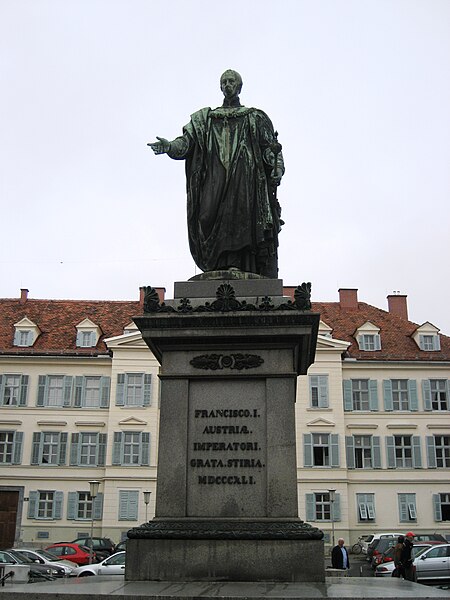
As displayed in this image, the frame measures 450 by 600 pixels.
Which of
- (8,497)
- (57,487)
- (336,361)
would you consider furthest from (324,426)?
(8,497)

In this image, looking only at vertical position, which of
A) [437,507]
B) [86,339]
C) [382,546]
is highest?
[86,339]

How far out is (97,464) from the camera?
44.8 m

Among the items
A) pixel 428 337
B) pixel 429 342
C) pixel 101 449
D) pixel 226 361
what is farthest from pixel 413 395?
pixel 226 361

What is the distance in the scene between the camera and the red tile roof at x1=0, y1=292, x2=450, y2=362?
46.9 metres

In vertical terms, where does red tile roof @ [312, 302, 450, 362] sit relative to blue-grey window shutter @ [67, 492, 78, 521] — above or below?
above

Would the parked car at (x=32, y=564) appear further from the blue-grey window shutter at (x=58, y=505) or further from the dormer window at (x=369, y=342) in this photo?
the dormer window at (x=369, y=342)

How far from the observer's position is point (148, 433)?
1766 inches

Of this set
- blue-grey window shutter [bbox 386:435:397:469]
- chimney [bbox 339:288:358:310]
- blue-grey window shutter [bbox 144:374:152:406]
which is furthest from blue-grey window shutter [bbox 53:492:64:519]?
chimney [bbox 339:288:358:310]

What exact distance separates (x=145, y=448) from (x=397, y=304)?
20929 mm

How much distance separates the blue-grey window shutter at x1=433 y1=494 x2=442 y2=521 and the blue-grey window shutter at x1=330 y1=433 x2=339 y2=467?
602cm

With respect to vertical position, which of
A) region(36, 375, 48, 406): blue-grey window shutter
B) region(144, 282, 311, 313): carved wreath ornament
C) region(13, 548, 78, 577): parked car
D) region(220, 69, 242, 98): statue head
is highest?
region(36, 375, 48, 406): blue-grey window shutter

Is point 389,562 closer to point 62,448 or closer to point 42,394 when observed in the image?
point 62,448

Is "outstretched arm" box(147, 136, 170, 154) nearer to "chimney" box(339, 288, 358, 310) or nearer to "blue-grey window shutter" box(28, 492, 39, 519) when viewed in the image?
"blue-grey window shutter" box(28, 492, 39, 519)

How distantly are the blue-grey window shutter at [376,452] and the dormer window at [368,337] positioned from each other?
558 centimetres
